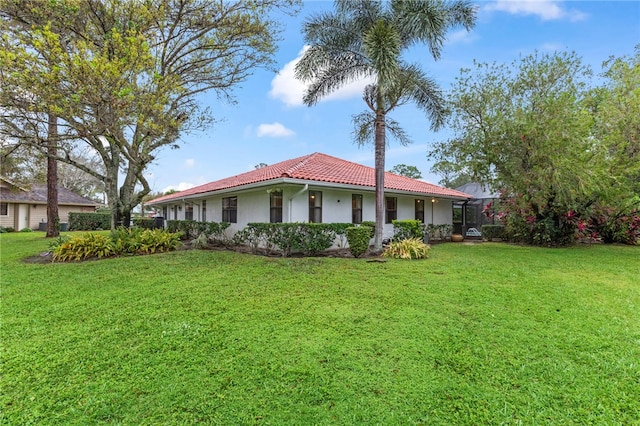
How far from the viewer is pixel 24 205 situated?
23156 millimetres

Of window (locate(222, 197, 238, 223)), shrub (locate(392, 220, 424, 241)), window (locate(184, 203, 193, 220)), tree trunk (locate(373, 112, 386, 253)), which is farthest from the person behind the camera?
window (locate(184, 203, 193, 220))

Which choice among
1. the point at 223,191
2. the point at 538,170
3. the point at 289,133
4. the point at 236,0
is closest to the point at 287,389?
the point at 223,191

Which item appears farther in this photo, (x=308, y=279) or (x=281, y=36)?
(x=281, y=36)

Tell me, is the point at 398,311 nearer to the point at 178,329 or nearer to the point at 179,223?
the point at 178,329

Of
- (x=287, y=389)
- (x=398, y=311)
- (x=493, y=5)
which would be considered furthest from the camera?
(x=493, y=5)

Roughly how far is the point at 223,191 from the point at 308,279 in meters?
7.74

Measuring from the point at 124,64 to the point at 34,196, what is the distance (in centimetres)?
2506

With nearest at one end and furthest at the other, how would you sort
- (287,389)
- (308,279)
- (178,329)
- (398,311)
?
(287,389) → (178,329) → (398,311) → (308,279)

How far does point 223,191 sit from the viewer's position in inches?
512

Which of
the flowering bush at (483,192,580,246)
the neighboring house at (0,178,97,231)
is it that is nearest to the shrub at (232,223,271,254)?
the flowering bush at (483,192,580,246)

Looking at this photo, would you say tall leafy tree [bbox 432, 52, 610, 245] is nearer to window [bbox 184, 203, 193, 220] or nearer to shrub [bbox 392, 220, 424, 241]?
shrub [bbox 392, 220, 424, 241]

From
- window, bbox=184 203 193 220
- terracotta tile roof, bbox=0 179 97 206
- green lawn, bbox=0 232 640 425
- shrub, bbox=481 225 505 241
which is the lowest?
green lawn, bbox=0 232 640 425

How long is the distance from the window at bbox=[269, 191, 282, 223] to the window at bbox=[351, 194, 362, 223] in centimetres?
339

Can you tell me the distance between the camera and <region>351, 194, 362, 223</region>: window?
12977 mm
